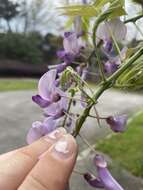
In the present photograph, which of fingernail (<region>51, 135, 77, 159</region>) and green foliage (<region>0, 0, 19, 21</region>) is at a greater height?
fingernail (<region>51, 135, 77, 159</region>)

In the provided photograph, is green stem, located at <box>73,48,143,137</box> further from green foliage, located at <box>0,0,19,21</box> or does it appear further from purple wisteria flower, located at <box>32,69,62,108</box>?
green foliage, located at <box>0,0,19,21</box>

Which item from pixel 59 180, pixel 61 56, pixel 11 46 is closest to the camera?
pixel 59 180

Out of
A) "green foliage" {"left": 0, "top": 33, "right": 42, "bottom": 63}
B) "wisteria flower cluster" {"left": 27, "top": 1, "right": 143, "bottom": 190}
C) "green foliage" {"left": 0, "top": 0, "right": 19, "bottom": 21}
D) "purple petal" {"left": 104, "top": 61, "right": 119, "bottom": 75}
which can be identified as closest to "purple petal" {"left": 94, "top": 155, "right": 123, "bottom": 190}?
"wisteria flower cluster" {"left": 27, "top": 1, "right": 143, "bottom": 190}

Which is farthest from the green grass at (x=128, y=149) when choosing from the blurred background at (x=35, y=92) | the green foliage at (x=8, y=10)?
the green foliage at (x=8, y=10)

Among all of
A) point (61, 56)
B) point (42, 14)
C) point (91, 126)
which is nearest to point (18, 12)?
point (42, 14)

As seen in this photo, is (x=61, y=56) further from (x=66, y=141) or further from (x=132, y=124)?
(x=132, y=124)

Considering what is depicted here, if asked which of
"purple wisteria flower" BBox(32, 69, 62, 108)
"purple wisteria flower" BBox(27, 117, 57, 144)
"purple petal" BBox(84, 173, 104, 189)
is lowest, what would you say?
"purple petal" BBox(84, 173, 104, 189)

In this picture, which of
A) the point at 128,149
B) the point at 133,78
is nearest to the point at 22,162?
the point at 133,78
